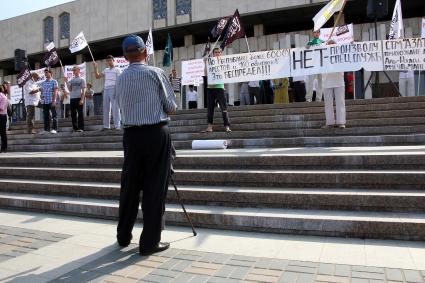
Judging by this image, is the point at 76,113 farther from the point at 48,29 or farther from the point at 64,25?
the point at 48,29

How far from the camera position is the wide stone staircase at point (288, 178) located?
5117 millimetres

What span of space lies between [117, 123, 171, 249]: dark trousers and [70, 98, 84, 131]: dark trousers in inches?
329

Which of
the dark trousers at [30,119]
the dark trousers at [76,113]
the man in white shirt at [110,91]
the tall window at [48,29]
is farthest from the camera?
the tall window at [48,29]

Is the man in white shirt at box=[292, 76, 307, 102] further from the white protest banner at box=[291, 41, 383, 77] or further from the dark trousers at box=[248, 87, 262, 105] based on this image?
the white protest banner at box=[291, 41, 383, 77]

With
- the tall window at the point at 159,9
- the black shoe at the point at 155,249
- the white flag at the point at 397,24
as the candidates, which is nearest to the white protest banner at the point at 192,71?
the white flag at the point at 397,24

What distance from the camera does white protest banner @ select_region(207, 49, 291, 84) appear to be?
11275 millimetres

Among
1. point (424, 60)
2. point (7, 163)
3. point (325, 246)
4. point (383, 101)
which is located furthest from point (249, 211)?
point (424, 60)

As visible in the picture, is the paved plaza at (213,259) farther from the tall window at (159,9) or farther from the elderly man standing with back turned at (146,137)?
the tall window at (159,9)

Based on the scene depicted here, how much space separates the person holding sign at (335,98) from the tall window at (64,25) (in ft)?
90.9

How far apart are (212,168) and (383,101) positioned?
16.6 ft

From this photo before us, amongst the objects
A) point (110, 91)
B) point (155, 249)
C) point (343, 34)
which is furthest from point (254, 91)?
point (155, 249)

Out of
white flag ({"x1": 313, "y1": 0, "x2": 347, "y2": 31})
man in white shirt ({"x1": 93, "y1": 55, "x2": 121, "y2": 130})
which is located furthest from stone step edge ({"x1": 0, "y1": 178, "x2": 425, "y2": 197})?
white flag ({"x1": 313, "y1": 0, "x2": 347, "y2": 31})

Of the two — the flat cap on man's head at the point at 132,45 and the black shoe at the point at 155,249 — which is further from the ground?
the flat cap on man's head at the point at 132,45

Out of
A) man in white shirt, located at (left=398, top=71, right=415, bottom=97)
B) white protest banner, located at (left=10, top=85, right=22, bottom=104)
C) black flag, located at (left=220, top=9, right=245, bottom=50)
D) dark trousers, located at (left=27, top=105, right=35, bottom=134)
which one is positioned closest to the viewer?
dark trousers, located at (left=27, top=105, right=35, bottom=134)
